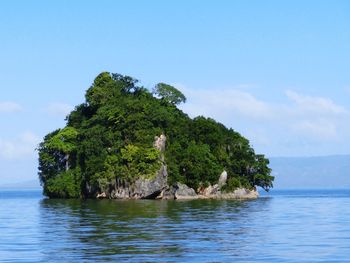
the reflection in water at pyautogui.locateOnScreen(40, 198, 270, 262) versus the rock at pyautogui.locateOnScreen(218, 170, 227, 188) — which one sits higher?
the rock at pyautogui.locateOnScreen(218, 170, 227, 188)

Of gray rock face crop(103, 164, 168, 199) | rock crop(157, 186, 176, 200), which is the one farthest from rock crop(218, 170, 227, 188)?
gray rock face crop(103, 164, 168, 199)

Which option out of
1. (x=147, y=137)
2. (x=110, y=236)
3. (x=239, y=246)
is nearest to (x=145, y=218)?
(x=110, y=236)

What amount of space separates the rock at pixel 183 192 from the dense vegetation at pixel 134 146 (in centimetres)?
94

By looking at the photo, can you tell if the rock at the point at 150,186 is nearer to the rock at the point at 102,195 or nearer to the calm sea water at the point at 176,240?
the rock at the point at 102,195

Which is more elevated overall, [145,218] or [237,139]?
[237,139]

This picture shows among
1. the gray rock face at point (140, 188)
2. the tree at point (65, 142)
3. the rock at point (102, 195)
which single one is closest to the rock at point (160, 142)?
the gray rock face at point (140, 188)

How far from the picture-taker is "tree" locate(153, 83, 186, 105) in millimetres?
125562

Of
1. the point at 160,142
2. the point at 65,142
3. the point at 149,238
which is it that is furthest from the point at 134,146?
the point at 149,238

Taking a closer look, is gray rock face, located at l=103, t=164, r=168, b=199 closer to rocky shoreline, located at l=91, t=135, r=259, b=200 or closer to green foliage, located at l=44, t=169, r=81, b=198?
rocky shoreline, located at l=91, t=135, r=259, b=200

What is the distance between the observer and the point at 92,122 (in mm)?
116188

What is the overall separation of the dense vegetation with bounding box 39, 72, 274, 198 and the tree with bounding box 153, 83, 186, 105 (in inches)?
6.4

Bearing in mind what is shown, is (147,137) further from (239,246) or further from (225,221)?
(239,246)

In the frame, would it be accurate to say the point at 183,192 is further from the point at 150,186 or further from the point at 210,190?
the point at 150,186

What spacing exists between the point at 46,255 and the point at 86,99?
93777 mm
